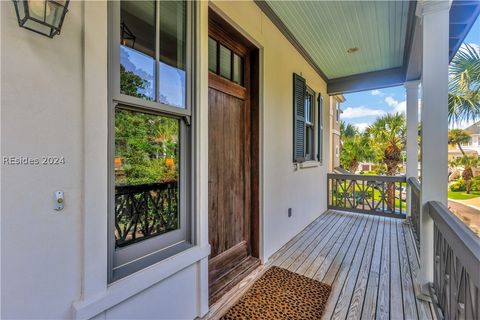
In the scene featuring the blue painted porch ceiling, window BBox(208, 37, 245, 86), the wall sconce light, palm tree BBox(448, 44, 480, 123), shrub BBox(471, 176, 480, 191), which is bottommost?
shrub BBox(471, 176, 480, 191)

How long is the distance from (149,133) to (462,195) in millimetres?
2183

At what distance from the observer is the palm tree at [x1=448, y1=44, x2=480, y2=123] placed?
4.10 feet

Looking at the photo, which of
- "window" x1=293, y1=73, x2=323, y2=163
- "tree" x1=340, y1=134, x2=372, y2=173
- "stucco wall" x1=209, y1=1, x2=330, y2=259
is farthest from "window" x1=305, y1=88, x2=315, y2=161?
"tree" x1=340, y1=134, x2=372, y2=173

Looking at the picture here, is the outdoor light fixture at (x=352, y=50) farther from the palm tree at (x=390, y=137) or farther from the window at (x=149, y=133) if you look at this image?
the palm tree at (x=390, y=137)

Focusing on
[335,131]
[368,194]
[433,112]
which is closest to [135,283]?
[433,112]

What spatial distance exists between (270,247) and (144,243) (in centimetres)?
178

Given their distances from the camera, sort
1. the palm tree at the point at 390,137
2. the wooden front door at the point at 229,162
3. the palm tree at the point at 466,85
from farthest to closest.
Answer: the palm tree at the point at 390,137 < the wooden front door at the point at 229,162 < the palm tree at the point at 466,85

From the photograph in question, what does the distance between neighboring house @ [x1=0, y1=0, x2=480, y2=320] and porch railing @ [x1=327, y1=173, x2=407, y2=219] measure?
3.66ft

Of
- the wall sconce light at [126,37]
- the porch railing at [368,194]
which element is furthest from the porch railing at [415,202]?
the wall sconce light at [126,37]

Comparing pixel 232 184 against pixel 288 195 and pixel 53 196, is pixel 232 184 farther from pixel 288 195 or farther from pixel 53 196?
pixel 53 196

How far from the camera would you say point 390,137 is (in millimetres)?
10023

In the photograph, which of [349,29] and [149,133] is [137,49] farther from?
[349,29]

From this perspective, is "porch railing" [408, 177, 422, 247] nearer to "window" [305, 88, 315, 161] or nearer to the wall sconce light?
"window" [305, 88, 315, 161]

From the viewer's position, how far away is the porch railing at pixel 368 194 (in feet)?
15.5
